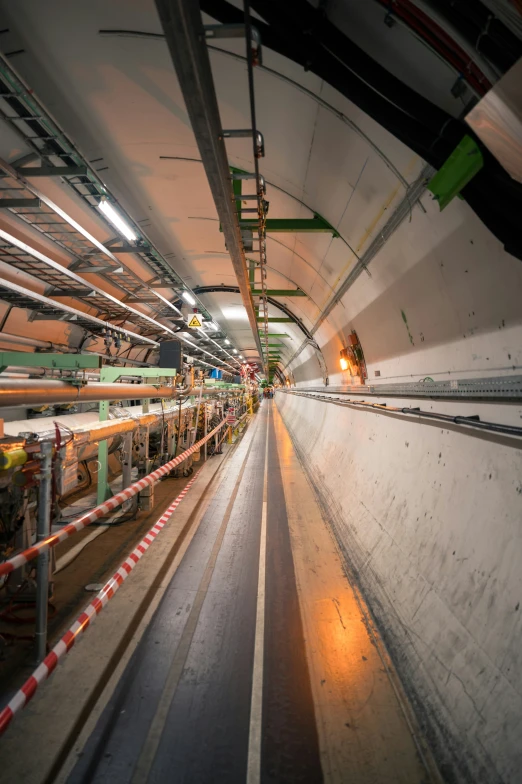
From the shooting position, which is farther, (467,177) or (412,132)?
(412,132)

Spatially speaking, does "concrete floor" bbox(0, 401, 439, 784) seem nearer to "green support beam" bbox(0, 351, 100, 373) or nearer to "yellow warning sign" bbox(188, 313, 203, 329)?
"green support beam" bbox(0, 351, 100, 373)

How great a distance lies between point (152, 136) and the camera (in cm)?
354

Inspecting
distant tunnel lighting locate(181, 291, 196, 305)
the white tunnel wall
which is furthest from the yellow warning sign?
the white tunnel wall

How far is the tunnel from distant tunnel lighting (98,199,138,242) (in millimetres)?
35

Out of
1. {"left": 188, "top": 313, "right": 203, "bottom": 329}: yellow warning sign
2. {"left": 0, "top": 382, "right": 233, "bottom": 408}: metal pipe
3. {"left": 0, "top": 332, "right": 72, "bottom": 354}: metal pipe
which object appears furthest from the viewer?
{"left": 188, "top": 313, "right": 203, "bottom": 329}: yellow warning sign

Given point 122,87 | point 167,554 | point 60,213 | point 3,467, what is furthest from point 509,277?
point 60,213

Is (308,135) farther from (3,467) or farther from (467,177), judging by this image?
(3,467)

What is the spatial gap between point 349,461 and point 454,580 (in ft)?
9.78

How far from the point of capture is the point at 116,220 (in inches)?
170

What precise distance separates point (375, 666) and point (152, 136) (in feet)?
18.0

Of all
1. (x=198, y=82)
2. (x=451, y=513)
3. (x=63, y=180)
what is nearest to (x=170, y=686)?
(x=451, y=513)

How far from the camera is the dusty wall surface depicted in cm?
155

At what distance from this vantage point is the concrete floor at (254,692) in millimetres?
1672

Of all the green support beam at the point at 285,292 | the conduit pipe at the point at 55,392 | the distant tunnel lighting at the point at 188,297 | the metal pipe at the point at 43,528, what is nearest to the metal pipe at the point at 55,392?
the conduit pipe at the point at 55,392
